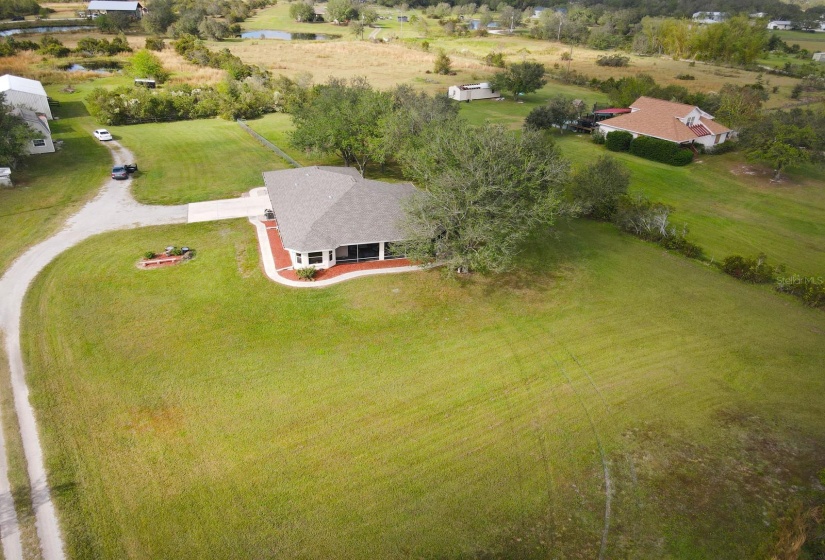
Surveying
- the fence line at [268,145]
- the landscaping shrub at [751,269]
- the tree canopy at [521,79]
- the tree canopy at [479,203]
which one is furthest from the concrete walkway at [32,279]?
the tree canopy at [521,79]

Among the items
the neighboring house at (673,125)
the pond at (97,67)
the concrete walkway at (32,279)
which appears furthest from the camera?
the pond at (97,67)

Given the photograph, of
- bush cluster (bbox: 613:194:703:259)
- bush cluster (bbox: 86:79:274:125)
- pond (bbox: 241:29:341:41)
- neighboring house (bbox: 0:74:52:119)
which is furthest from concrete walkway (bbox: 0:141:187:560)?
pond (bbox: 241:29:341:41)

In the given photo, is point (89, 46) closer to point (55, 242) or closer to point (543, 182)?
point (55, 242)

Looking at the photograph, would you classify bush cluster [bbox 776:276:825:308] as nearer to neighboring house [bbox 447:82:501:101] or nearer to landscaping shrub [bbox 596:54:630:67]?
neighboring house [bbox 447:82:501:101]

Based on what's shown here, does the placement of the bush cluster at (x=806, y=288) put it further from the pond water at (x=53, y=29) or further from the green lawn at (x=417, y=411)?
the pond water at (x=53, y=29)

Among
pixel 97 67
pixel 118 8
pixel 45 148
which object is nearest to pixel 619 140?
pixel 45 148

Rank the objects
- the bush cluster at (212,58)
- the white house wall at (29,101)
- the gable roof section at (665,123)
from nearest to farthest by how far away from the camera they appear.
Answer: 1. the white house wall at (29,101)
2. the gable roof section at (665,123)
3. the bush cluster at (212,58)
